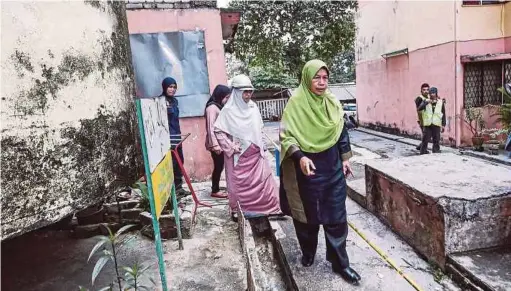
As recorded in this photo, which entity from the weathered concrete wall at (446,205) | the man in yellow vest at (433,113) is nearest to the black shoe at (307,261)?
the weathered concrete wall at (446,205)

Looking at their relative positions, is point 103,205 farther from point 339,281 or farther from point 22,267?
point 339,281

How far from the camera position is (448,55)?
9.19 m

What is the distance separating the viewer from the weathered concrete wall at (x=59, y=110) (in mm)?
2082

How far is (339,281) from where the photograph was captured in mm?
2643

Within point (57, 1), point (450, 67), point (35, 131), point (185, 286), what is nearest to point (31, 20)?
point (57, 1)

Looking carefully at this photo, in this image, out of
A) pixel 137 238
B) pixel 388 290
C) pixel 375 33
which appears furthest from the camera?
pixel 375 33

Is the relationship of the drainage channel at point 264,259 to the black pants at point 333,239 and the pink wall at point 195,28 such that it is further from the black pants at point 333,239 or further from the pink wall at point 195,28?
the pink wall at point 195,28

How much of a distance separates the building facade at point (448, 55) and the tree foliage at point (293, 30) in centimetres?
441

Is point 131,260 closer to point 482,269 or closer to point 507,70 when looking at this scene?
point 482,269

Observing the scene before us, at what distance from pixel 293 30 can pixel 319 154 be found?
619 inches

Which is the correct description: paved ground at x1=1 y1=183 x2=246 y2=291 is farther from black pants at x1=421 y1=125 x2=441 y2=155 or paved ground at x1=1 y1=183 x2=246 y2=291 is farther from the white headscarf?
black pants at x1=421 y1=125 x2=441 y2=155

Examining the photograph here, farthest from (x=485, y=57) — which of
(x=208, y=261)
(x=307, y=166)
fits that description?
(x=208, y=261)

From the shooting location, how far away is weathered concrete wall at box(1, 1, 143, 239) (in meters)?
2.08

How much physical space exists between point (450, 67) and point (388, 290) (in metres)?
8.17
